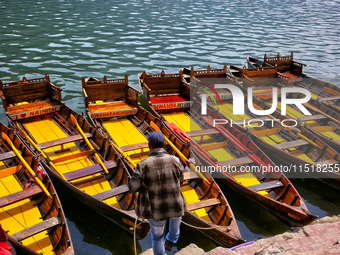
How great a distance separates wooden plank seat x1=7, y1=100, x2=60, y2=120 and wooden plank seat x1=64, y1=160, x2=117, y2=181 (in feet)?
17.3

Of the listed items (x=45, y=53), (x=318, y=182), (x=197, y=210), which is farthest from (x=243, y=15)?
(x=197, y=210)

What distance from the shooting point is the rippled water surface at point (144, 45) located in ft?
35.3

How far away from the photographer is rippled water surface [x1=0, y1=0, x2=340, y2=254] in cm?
1077

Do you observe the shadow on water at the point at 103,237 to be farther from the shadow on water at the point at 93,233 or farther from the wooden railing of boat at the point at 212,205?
the wooden railing of boat at the point at 212,205

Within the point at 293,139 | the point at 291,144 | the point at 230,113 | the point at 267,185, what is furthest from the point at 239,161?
the point at 230,113

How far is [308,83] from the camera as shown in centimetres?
2061

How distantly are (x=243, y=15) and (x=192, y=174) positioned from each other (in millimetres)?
44941

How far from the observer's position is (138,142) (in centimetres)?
1349

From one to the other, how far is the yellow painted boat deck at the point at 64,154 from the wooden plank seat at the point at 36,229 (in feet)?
6.48

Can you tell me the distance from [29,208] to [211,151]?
7.42m

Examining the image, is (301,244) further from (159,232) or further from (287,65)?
(287,65)

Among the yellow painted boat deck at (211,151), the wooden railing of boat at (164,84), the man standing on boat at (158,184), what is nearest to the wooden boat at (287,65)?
the wooden railing of boat at (164,84)

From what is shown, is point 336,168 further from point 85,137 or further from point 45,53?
point 45,53

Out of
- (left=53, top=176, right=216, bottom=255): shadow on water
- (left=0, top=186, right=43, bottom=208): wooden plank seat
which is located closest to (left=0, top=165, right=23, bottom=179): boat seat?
(left=0, top=186, right=43, bottom=208): wooden plank seat
